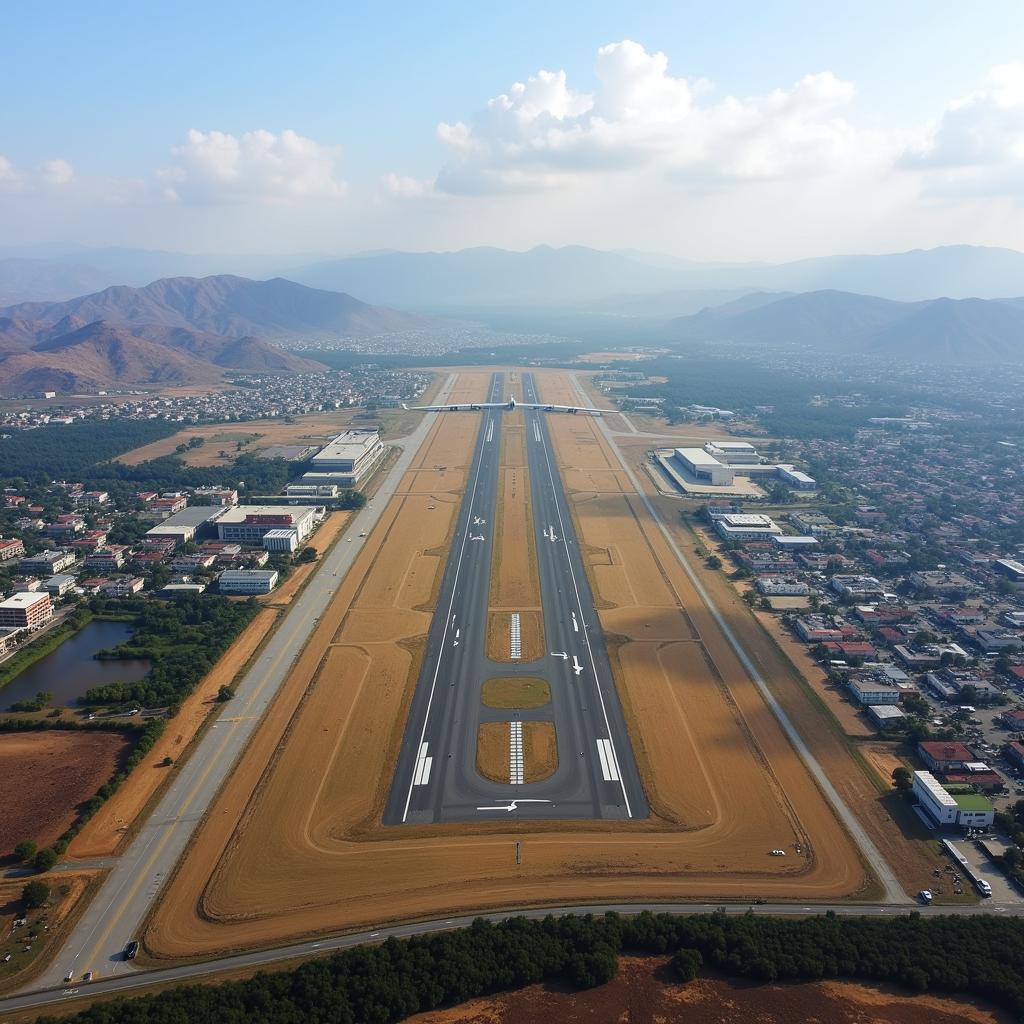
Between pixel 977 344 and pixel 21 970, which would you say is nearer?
pixel 21 970

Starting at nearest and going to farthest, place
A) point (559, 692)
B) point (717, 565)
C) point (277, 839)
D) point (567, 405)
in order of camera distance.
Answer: point (277, 839) < point (559, 692) < point (717, 565) < point (567, 405)

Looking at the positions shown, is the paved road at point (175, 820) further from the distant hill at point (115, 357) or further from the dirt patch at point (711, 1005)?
the distant hill at point (115, 357)

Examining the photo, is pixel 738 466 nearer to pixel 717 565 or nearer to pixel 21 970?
pixel 717 565

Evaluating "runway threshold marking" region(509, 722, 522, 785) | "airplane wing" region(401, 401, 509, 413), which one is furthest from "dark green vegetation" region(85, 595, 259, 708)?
"airplane wing" region(401, 401, 509, 413)

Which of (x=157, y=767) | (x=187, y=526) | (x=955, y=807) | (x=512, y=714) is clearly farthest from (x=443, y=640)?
(x=187, y=526)

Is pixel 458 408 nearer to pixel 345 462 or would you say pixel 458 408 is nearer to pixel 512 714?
pixel 345 462

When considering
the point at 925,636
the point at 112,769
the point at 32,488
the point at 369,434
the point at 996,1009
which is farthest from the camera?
the point at 369,434

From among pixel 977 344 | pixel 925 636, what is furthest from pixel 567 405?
pixel 977 344

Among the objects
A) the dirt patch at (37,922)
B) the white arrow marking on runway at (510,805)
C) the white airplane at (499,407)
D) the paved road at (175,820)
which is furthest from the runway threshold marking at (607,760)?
the white airplane at (499,407)
